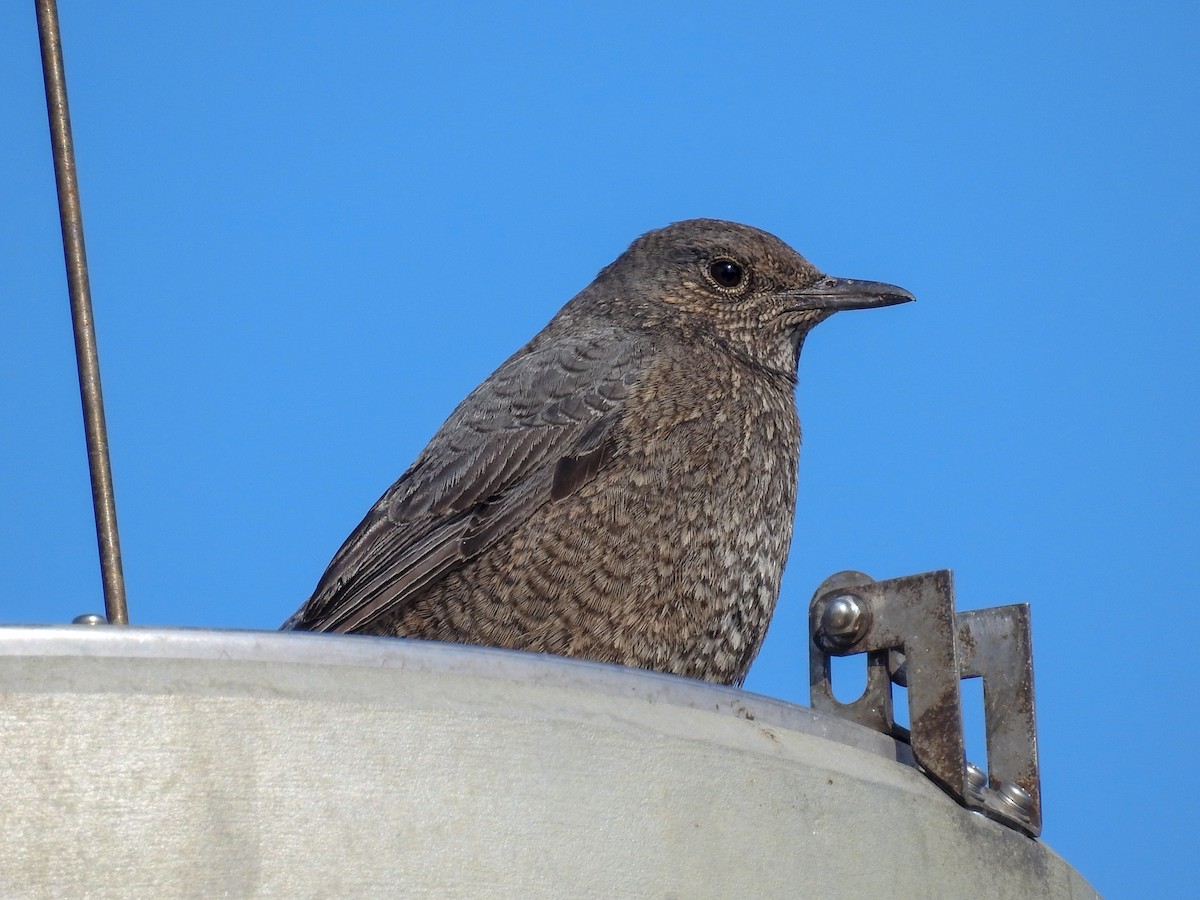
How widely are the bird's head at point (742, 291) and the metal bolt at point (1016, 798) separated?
361cm

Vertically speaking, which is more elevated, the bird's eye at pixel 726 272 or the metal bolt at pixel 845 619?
the bird's eye at pixel 726 272

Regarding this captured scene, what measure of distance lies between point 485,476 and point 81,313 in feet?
8.31

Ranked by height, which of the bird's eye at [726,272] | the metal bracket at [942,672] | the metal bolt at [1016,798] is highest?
the bird's eye at [726,272]

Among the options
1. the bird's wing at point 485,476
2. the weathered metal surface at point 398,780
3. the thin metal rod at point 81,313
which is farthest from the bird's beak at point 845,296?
the weathered metal surface at point 398,780

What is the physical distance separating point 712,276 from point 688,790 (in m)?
4.64

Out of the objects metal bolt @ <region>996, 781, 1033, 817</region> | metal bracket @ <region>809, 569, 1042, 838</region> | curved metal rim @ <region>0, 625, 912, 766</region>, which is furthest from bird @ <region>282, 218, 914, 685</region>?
curved metal rim @ <region>0, 625, 912, 766</region>

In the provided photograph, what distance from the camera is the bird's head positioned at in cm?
738

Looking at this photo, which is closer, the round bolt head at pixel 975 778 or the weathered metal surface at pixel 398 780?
the weathered metal surface at pixel 398 780

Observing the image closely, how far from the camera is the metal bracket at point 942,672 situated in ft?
12.2

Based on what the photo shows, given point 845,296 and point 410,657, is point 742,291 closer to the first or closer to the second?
point 845,296

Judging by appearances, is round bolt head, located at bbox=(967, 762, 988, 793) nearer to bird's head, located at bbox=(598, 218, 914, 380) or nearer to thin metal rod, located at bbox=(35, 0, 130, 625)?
thin metal rod, located at bbox=(35, 0, 130, 625)

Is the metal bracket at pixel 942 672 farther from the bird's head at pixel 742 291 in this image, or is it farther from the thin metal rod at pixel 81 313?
the bird's head at pixel 742 291

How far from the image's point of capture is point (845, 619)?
3.92 metres

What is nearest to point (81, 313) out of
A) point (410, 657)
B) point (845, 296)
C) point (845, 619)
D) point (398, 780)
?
point (410, 657)
